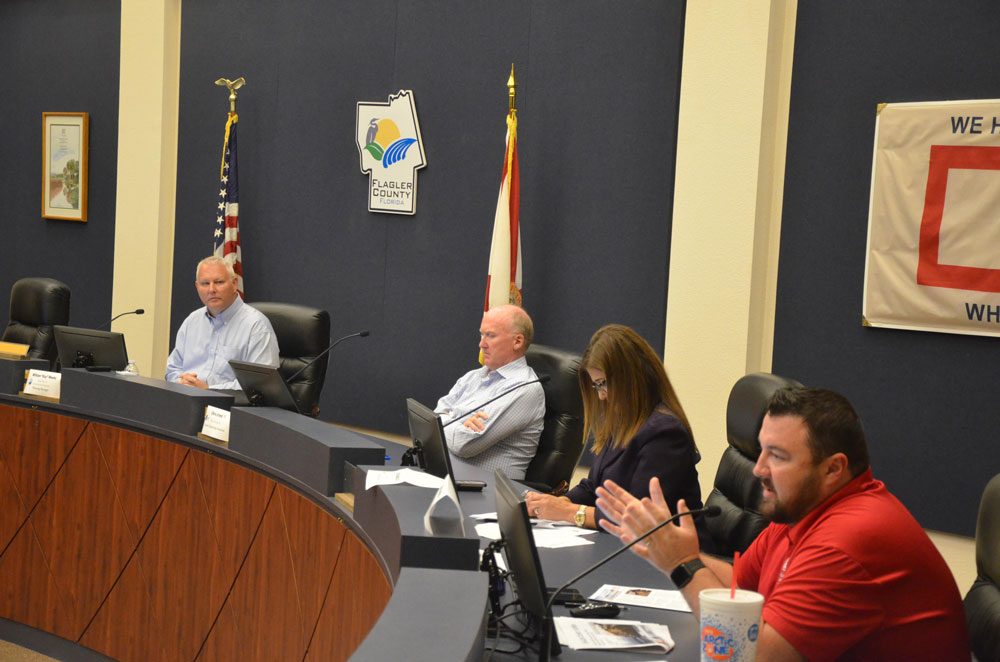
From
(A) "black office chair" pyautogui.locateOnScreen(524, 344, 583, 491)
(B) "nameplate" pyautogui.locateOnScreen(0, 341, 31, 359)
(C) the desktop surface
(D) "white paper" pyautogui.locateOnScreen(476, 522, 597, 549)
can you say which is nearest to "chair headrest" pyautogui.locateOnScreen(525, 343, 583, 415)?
(A) "black office chair" pyautogui.locateOnScreen(524, 344, 583, 491)

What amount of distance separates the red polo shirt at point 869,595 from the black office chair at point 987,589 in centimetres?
15

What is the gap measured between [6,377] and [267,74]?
Result: 10.2ft

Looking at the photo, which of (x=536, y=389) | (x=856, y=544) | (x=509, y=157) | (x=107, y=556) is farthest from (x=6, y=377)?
(x=856, y=544)

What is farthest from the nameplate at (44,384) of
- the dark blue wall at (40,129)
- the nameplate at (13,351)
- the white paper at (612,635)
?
the dark blue wall at (40,129)

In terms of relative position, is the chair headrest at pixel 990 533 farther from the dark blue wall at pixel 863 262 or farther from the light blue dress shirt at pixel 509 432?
the dark blue wall at pixel 863 262

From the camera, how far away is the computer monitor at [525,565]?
179 centimetres

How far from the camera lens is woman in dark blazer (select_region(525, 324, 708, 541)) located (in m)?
2.93

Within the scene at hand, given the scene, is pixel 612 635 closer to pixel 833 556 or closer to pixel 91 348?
pixel 833 556

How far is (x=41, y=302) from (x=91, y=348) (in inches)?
67.4

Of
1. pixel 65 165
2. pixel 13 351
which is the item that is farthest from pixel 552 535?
pixel 65 165

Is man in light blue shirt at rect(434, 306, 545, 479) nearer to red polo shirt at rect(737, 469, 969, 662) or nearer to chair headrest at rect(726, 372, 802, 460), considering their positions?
chair headrest at rect(726, 372, 802, 460)

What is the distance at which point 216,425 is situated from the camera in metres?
3.60

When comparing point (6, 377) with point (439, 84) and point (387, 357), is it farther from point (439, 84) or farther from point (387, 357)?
point (439, 84)

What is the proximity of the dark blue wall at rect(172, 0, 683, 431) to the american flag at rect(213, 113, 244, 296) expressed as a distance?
159 millimetres
